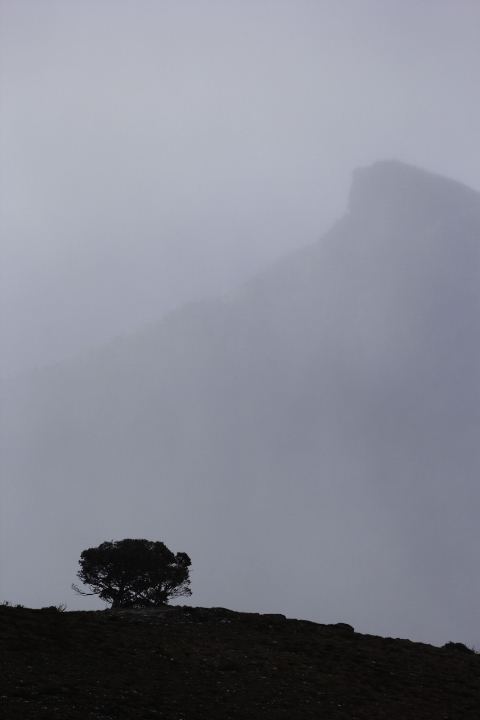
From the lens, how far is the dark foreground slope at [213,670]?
21156mm

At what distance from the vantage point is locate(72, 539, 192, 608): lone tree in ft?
148

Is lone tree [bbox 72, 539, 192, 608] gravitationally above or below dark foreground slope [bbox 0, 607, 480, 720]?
above

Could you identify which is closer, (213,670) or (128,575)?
(213,670)

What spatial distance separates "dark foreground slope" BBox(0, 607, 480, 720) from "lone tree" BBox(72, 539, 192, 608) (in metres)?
10.8

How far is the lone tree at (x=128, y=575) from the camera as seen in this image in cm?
4506

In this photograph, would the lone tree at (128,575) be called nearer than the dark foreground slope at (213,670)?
No

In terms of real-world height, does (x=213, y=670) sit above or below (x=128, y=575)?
below

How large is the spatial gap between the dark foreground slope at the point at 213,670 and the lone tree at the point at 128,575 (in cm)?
1077

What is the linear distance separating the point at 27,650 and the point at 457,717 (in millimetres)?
16917

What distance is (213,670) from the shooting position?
85.1 feet

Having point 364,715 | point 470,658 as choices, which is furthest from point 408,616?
point 364,715

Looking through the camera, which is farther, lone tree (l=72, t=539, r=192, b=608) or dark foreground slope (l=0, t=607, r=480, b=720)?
lone tree (l=72, t=539, r=192, b=608)

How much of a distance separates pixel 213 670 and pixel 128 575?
2036cm

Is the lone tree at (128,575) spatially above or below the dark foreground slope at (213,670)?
above
